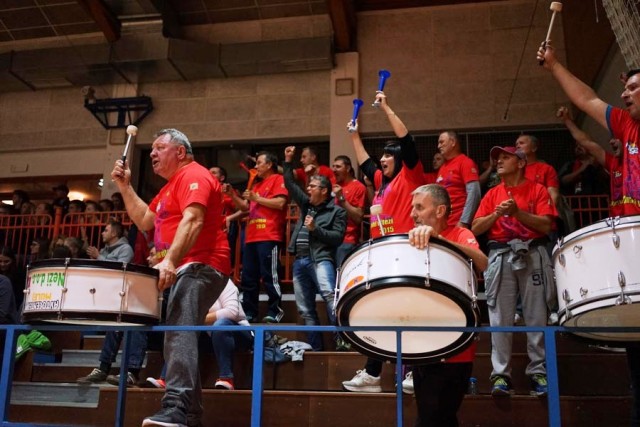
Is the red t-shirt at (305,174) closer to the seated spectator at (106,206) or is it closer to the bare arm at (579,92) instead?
the seated spectator at (106,206)

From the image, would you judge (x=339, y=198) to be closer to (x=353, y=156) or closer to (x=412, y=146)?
(x=412, y=146)

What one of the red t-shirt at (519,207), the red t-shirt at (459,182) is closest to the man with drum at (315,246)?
the red t-shirt at (459,182)

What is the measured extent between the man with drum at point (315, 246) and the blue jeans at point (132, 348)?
4.12 ft

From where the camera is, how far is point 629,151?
3.01 metres

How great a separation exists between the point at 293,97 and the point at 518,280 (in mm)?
6270

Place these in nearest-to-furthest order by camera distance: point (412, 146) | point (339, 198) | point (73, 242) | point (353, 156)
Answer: point (412, 146) → point (339, 198) → point (73, 242) → point (353, 156)

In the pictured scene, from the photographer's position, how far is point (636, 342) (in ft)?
9.28

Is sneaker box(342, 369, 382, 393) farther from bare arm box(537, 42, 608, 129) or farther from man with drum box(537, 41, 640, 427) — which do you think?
bare arm box(537, 42, 608, 129)

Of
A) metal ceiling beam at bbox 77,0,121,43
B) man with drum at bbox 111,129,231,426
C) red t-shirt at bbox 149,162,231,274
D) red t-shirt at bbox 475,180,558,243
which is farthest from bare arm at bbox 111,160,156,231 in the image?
metal ceiling beam at bbox 77,0,121,43

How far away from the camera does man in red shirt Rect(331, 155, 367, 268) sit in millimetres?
5613

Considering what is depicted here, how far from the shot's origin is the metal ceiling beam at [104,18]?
9.36 meters

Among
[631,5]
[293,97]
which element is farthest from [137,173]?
Result: [631,5]

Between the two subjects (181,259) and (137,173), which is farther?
(137,173)

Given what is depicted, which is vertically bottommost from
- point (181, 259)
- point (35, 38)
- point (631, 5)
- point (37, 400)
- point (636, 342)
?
point (37, 400)
